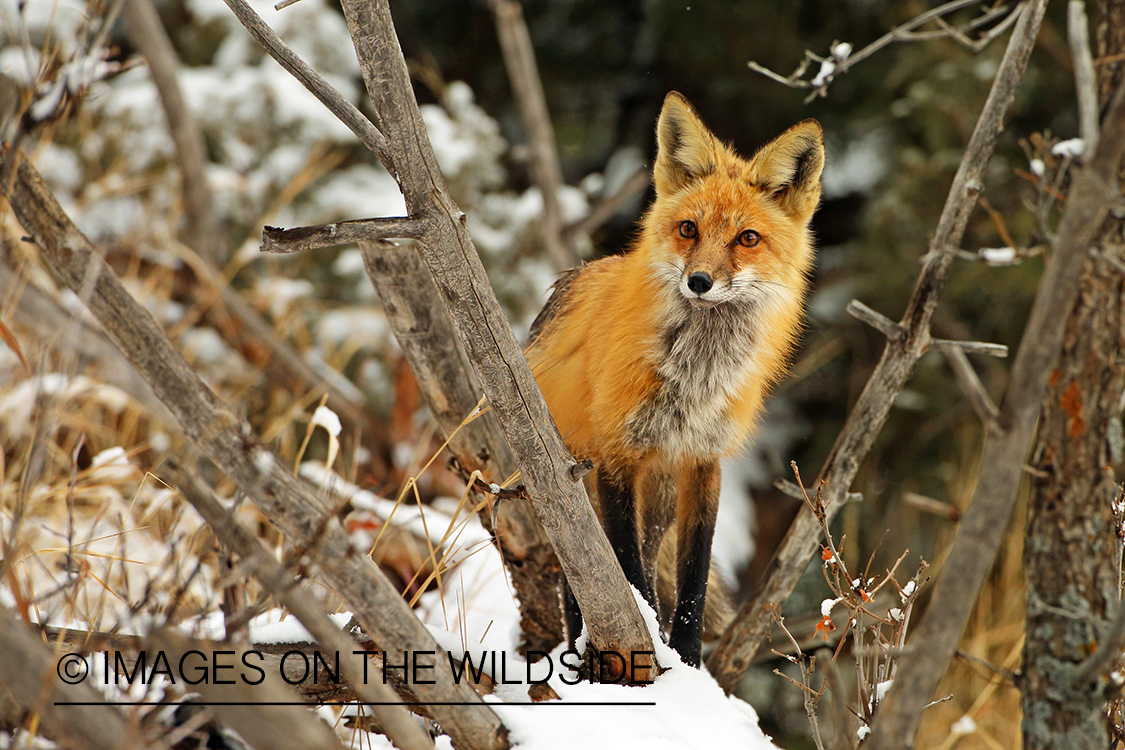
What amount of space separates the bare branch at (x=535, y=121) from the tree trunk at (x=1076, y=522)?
3.84 meters

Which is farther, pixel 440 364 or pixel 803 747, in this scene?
pixel 803 747

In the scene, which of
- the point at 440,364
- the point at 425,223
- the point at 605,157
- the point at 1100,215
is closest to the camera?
the point at 1100,215

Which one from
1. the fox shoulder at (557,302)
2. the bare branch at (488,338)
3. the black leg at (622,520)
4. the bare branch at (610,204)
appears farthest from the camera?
the bare branch at (610,204)

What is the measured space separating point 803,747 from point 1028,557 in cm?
404

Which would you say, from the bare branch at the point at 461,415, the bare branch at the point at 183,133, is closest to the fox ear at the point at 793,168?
the bare branch at the point at 461,415

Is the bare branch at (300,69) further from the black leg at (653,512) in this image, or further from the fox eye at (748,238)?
the black leg at (653,512)

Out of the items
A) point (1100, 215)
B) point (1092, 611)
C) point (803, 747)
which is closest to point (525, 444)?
point (1100, 215)

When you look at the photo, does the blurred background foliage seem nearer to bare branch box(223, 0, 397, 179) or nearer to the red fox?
the red fox

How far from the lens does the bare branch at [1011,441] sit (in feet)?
5.16

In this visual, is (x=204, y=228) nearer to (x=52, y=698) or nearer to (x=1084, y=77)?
(x=52, y=698)

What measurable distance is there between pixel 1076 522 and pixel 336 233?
6.16 ft

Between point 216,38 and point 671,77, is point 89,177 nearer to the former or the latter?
point 216,38

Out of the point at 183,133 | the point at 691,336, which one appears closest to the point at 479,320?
the point at 691,336

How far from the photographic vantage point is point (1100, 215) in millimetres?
1565
